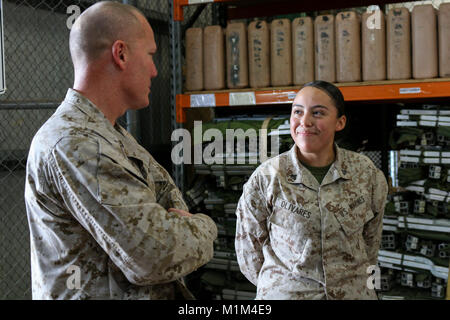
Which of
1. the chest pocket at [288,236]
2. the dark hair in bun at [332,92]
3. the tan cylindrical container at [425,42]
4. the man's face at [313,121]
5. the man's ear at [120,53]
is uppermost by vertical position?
the tan cylindrical container at [425,42]

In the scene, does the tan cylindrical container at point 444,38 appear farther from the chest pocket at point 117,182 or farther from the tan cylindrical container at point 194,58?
the chest pocket at point 117,182

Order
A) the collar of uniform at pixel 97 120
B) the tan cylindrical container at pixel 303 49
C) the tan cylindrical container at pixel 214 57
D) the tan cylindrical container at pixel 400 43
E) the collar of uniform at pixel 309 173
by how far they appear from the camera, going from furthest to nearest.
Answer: the tan cylindrical container at pixel 214 57
the tan cylindrical container at pixel 303 49
the tan cylindrical container at pixel 400 43
the collar of uniform at pixel 309 173
the collar of uniform at pixel 97 120

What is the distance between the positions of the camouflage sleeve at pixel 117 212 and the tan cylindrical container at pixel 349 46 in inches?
93.2

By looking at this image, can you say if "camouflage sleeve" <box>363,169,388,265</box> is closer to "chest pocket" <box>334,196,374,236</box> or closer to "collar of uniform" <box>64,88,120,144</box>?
"chest pocket" <box>334,196,374,236</box>

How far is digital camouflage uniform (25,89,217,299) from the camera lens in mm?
1206

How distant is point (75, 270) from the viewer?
129cm

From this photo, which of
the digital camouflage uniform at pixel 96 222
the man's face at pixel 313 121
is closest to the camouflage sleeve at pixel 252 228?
the man's face at pixel 313 121

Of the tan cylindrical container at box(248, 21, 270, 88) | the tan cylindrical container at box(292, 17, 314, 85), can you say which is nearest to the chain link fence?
the tan cylindrical container at box(248, 21, 270, 88)

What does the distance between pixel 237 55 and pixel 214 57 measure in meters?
0.18

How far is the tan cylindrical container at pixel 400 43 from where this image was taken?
3.17 meters

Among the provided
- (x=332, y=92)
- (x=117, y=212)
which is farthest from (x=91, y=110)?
(x=332, y=92)
